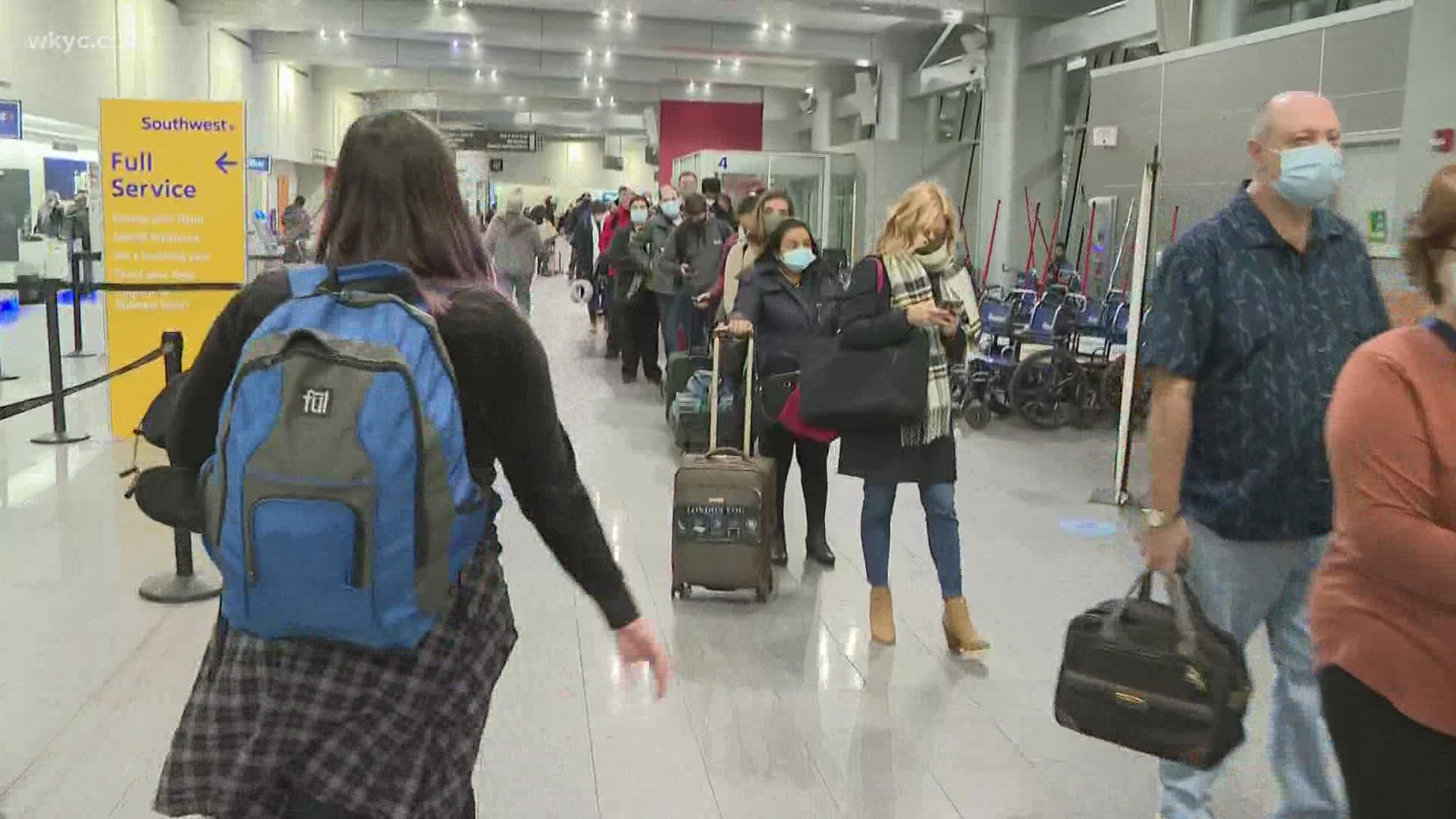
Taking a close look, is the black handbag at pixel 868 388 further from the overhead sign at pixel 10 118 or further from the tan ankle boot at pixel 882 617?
the overhead sign at pixel 10 118

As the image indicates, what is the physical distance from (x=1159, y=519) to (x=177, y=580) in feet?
12.3

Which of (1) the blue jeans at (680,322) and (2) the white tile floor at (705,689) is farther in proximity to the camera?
(1) the blue jeans at (680,322)

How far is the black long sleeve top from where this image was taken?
5.45ft

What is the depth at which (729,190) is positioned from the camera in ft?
68.6

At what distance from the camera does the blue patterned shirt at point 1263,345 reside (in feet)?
8.27

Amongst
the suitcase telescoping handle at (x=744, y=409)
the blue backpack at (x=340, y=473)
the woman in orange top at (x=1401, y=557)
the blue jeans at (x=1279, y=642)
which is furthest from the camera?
the suitcase telescoping handle at (x=744, y=409)

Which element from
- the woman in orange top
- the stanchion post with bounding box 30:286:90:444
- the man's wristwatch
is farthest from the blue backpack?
the stanchion post with bounding box 30:286:90:444

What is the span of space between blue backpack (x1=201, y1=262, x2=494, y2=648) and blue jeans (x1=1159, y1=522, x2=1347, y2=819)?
5.56 ft

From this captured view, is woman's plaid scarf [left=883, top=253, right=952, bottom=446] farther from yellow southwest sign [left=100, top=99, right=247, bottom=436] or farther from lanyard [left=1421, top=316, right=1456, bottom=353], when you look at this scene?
yellow southwest sign [left=100, top=99, right=247, bottom=436]

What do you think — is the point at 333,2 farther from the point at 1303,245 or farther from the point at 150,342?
the point at 1303,245

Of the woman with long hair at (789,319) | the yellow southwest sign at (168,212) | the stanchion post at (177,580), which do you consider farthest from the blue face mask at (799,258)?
the yellow southwest sign at (168,212)

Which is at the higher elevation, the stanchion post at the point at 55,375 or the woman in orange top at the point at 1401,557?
the woman in orange top at the point at 1401,557

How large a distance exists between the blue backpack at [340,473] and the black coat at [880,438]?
2746 millimetres

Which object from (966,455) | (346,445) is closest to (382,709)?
(346,445)
